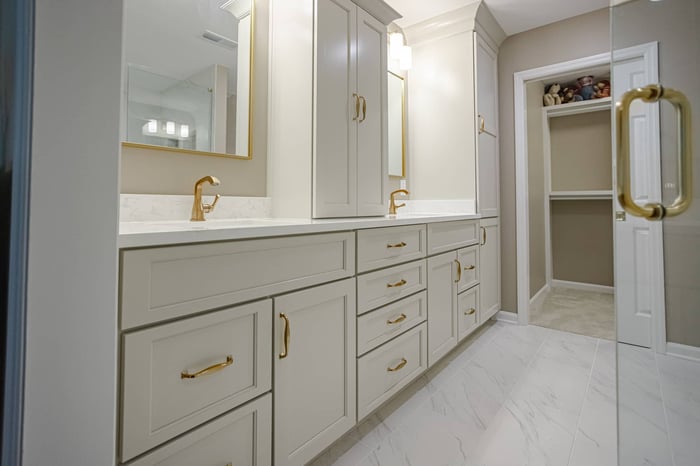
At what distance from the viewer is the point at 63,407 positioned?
0.47 metres

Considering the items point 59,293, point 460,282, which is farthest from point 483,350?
point 59,293

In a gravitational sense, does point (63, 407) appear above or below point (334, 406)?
above

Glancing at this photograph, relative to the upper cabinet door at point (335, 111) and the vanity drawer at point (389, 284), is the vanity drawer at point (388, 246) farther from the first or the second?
the upper cabinet door at point (335, 111)

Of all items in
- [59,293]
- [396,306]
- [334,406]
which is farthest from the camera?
[396,306]

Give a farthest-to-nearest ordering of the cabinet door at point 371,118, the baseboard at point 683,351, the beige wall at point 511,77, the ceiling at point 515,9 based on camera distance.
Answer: the beige wall at point 511,77 → the ceiling at point 515,9 → the cabinet door at point 371,118 → the baseboard at point 683,351

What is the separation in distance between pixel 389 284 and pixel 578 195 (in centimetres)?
361

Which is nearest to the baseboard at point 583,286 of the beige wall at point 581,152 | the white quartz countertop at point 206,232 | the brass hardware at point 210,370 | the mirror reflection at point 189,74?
the beige wall at point 581,152

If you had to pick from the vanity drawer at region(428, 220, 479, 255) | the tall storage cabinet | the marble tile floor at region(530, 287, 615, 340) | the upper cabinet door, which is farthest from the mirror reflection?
the marble tile floor at region(530, 287, 615, 340)

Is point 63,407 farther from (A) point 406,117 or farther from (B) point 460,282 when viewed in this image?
(A) point 406,117

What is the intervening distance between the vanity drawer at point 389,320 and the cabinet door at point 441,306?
0.11 metres

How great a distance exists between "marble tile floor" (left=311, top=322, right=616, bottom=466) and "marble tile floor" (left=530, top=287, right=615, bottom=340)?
0.48 m

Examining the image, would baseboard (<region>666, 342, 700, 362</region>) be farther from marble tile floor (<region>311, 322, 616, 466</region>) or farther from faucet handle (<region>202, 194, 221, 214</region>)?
faucet handle (<region>202, 194, 221, 214</region>)

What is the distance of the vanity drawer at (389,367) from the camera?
142 centimetres

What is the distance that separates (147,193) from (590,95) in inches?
173
